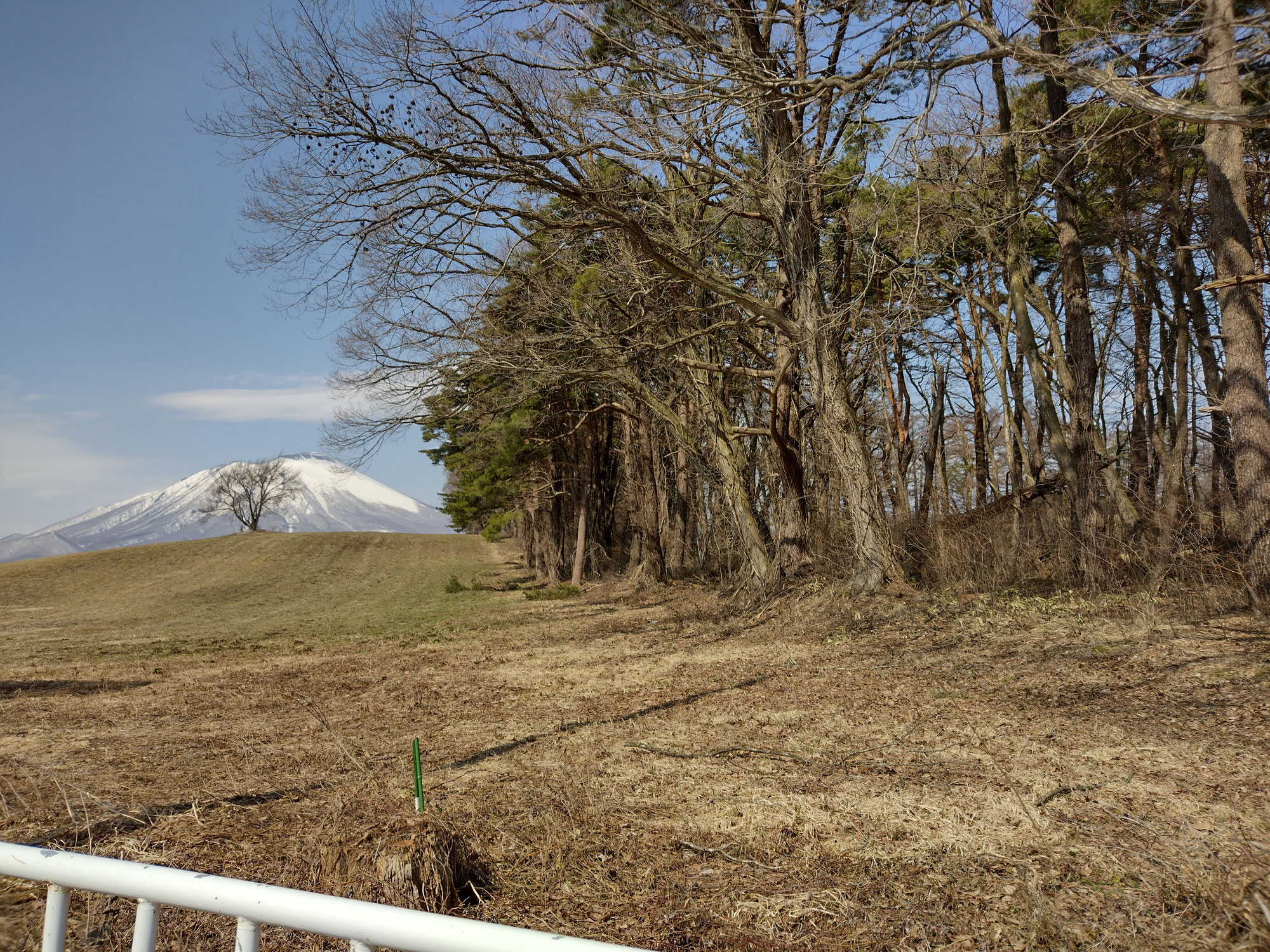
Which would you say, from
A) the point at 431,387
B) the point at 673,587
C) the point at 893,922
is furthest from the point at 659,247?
the point at 673,587

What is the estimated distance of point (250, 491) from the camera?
2980 inches

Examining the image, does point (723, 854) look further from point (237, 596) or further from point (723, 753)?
point (237, 596)

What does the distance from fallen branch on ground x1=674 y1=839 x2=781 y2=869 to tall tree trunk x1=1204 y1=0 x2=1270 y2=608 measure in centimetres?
641

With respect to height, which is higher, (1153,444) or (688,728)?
(1153,444)

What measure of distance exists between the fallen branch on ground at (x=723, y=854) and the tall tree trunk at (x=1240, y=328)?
6412mm

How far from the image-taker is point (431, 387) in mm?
14523

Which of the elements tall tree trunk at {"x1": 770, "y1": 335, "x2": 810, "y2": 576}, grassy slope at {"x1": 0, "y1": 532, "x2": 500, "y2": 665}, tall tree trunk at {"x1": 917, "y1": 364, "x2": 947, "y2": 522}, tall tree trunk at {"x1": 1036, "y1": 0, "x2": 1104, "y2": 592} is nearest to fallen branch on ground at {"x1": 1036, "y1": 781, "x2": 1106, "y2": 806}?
tall tree trunk at {"x1": 1036, "y1": 0, "x2": 1104, "y2": 592}

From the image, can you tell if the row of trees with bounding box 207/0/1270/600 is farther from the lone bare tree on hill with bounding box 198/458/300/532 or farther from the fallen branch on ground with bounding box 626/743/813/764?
the lone bare tree on hill with bounding box 198/458/300/532

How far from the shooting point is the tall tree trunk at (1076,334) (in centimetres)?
996

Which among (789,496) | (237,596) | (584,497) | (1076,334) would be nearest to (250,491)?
(237,596)

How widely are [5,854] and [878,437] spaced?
89.4 ft

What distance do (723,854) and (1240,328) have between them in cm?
803

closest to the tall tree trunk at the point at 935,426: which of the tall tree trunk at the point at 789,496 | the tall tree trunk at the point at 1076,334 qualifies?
the tall tree trunk at the point at 789,496

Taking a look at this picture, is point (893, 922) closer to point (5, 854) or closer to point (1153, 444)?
point (5, 854)
